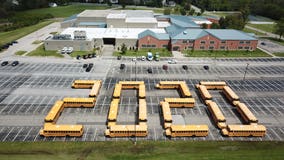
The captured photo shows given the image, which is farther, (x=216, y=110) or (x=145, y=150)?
(x=216, y=110)

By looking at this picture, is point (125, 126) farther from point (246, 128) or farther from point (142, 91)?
point (246, 128)

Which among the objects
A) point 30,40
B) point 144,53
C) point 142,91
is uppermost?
point 30,40

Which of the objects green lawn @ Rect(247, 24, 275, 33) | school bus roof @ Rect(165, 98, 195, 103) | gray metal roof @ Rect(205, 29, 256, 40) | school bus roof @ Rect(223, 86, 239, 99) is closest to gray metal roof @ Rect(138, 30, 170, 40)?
gray metal roof @ Rect(205, 29, 256, 40)

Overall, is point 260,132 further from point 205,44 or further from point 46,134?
point 205,44

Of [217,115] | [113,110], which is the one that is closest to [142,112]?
[113,110]

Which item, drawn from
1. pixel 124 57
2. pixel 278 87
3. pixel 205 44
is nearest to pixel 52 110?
pixel 124 57

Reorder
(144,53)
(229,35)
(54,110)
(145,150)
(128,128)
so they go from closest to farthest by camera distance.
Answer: (145,150)
(128,128)
(54,110)
(144,53)
(229,35)
